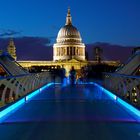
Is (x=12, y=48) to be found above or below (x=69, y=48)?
above

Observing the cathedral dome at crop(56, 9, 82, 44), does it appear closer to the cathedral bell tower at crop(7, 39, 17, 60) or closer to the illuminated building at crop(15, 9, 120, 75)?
the illuminated building at crop(15, 9, 120, 75)

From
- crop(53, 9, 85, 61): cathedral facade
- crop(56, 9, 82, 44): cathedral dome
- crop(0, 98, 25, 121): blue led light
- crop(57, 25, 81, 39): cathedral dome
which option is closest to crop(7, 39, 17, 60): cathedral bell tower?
crop(53, 9, 85, 61): cathedral facade

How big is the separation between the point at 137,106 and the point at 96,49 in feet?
612

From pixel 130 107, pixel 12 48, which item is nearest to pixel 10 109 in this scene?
pixel 130 107

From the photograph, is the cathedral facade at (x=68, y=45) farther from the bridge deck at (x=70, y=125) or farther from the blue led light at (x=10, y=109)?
the bridge deck at (x=70, y=125)

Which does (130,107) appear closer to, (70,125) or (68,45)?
(70,125)

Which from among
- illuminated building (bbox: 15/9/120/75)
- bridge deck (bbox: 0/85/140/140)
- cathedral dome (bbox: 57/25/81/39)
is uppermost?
cathedral dome (bbox: 57/25/81/39)

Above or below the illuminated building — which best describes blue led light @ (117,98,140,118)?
below

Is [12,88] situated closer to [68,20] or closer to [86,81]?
[86,81]

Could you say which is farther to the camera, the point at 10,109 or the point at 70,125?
the point at 10,109

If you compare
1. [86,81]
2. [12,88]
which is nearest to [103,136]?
[12,88]

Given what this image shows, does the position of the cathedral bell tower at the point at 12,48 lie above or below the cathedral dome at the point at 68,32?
below

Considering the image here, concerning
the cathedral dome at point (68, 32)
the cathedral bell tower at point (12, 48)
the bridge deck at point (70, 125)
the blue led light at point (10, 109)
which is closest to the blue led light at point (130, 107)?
the bridge deck at point (70, 125)

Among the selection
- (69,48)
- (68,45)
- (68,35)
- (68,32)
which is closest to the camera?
(68,45)
